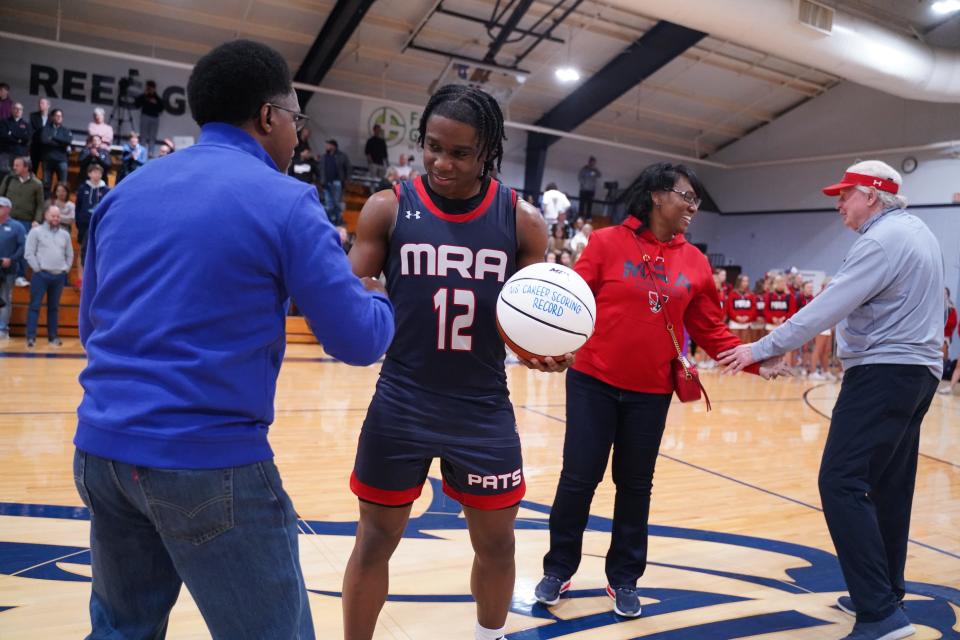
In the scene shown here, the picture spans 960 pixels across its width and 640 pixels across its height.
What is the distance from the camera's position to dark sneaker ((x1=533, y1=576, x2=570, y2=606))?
124 inches

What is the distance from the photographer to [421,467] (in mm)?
2363

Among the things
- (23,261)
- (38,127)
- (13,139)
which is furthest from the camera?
(38,127)

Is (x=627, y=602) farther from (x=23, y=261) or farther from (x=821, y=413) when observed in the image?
(x=23, y=261)

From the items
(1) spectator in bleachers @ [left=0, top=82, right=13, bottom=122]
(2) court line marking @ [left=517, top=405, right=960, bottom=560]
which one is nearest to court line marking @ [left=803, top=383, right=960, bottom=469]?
(2) court line marking @ [left=517, top=405, right=960, bottom=560]

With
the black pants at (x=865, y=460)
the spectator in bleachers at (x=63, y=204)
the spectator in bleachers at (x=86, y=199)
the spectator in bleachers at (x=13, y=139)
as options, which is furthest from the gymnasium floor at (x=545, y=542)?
the spectator in bleachers at (x=13, y=139)

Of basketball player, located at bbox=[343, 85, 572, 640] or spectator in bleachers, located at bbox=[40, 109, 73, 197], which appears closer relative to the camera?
basketball player, located at bbox=[343, 85, 572, 640]

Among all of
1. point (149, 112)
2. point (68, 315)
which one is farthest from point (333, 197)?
point (68, 315)

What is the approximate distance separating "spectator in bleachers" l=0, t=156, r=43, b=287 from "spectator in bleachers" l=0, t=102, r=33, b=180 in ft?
2.62

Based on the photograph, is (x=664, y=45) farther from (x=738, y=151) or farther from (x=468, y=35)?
(x=738, y=151)

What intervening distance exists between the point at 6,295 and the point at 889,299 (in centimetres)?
1113

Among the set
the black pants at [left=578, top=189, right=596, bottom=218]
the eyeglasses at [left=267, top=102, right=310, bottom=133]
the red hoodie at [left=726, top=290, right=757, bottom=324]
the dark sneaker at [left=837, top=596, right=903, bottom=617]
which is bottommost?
the dark sneaker at [left=837, top=596, right=903, bottom=617]

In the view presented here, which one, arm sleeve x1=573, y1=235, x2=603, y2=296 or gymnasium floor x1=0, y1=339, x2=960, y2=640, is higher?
arm sleeve x1=573, y1=235, x2=603, y2=296

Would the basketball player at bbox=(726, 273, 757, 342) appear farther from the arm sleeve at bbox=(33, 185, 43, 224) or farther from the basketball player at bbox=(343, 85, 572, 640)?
the basketball player at bbox=(343, 85, 572, 640)

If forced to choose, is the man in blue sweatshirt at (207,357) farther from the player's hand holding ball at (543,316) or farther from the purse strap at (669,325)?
the purse strap at (669,325)
